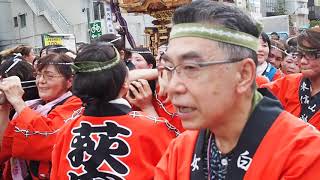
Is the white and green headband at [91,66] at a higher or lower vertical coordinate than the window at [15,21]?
lower

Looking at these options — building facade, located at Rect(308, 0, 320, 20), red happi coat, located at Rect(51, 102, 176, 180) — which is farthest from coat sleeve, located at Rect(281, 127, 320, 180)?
building facade, located at Rect(308, 0, 320, 20)

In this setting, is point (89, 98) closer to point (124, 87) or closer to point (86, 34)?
point (124, 87)

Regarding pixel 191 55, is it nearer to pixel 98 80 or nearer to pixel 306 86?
pixel 98 80

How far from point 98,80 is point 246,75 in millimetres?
1073

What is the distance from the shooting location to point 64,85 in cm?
348

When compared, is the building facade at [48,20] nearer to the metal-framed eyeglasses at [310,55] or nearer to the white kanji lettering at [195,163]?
the metal-framed eyeglasses at [310,55]

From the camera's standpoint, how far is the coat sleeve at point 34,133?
3066 mm

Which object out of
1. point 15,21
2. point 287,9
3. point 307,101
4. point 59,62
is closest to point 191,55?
point 59,62

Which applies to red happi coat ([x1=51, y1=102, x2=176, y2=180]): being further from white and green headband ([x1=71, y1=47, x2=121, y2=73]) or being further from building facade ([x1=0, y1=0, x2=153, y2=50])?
building facade ([x1=0, y1=0, x2=153, y2=50])

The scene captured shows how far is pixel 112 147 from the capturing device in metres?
2.46

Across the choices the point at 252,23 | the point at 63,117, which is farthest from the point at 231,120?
the point at 63,117

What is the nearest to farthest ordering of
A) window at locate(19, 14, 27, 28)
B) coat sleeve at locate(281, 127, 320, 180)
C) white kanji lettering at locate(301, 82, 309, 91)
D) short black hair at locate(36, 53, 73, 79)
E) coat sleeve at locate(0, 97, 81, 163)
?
coat sleeve at locate(281, 127, 320, 180) → coat sleeve at locate(0, 97, 81, 163) → short black hair at locate(36, 53, 73, 79) → white kanji lettering at locate(301, 82, 309, 91) → window at locate(19, 14, 27, 28)

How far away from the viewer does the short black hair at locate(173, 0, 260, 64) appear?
5.20ft

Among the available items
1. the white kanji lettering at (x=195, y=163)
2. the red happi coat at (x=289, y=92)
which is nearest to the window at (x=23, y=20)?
the red happi coat at (x=289, y=92)
